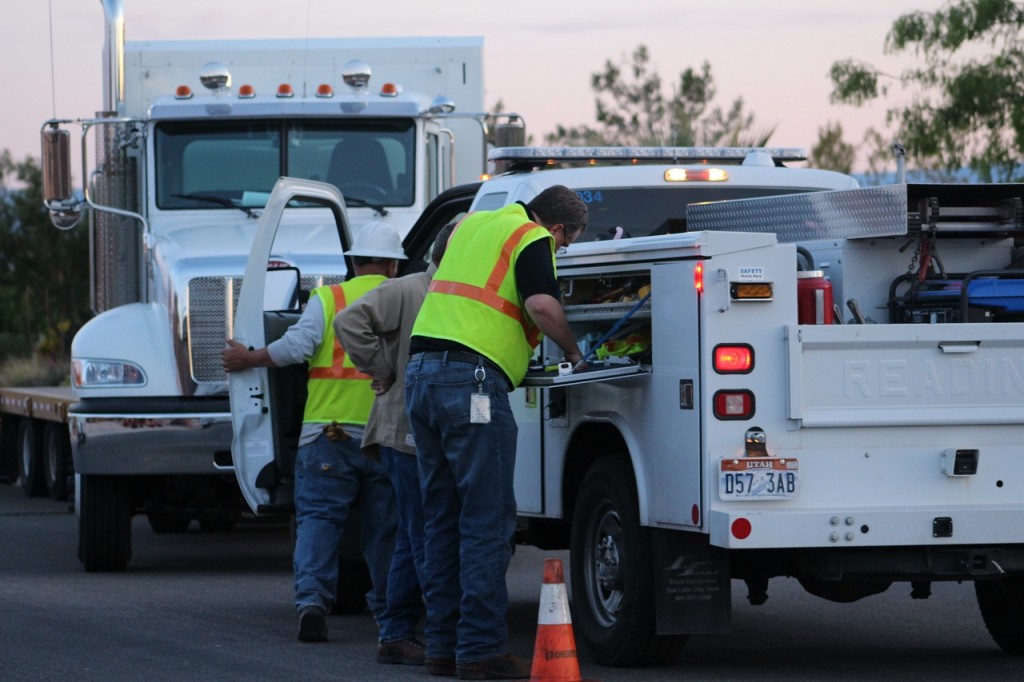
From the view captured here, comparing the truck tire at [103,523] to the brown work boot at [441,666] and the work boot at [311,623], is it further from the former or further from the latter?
the brown work boot at [441,666]

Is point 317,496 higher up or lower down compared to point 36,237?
lower down

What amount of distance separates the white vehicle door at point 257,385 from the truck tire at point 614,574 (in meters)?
2.02

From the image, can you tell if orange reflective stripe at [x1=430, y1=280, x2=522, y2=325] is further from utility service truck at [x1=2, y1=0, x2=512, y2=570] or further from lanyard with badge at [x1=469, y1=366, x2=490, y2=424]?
utility service truck at [x1=2, y1=0, x2=512, y2=570]

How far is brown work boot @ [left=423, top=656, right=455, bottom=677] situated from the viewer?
25.2 ft

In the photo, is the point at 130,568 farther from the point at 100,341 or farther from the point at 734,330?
the point at 734,330

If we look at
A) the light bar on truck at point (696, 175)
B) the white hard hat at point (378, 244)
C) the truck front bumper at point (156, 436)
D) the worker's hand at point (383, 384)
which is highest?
the light bar on truck at point (696, 175)

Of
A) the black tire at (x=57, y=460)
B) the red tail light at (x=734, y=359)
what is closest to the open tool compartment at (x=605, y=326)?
the red tail light at (x=734, y=359)

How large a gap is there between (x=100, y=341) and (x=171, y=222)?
4.78 ft

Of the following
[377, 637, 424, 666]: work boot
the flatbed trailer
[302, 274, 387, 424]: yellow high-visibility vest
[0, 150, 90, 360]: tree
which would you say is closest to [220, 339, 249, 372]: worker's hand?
[302, 274, 387, 424]: yellow high-visibility vest

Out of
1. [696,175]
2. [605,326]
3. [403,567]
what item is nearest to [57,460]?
[696,175]

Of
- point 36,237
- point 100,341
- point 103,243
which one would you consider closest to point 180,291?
point 100,341

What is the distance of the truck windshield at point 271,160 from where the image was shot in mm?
13062

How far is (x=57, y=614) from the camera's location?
9.79 meters

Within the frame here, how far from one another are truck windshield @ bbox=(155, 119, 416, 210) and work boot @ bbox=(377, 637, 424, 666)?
5431mm
